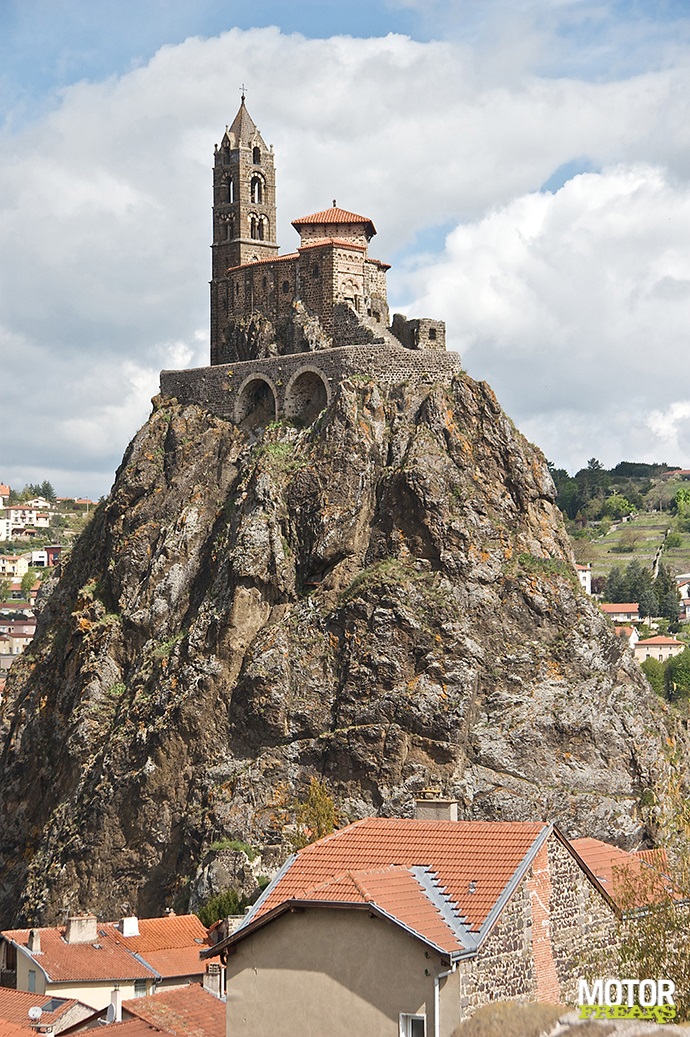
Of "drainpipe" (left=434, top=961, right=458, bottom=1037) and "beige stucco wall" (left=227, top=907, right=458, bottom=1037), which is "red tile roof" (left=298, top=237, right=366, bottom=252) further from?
"drainpipe" (left=434, top=961, right=458, bottom=1037)

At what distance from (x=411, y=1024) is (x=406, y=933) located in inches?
52.0

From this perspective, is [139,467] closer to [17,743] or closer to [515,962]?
[17,743]

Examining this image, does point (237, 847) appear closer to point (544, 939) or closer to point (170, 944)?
point (170, 944)

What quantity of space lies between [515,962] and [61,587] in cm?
7682

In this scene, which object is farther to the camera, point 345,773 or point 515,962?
point 345,773

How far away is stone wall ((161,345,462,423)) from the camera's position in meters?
85.4

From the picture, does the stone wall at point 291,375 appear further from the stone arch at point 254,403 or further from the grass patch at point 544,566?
the grass patch at point 544,566

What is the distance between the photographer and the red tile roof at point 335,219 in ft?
303

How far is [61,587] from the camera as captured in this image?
3905 inches

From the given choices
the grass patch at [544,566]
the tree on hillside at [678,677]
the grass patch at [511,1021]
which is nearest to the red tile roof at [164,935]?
the grass patch at [511,1021]

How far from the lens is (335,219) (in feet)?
305

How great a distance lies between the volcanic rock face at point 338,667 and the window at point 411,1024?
51.3 meters

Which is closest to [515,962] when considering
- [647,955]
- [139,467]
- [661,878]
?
→ [647,955]

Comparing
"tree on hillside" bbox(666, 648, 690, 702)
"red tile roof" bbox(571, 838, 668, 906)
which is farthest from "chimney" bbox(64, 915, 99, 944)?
"tree on hillside" bbox(666, 648, 690, 702)
